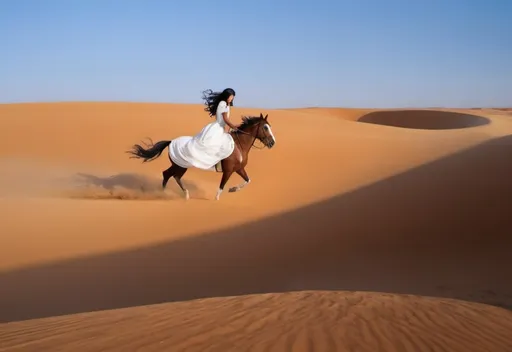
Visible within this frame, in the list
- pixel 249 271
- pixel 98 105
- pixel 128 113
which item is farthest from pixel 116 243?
pixel 98 105

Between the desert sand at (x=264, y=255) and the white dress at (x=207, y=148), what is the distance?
40.9 inches

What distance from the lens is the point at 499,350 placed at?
4359mm

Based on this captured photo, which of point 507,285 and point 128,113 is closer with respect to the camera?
point 507,285

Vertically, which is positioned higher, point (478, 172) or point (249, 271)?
point (478, 172)

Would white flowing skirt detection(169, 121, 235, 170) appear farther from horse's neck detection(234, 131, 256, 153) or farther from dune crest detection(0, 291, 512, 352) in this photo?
dune crest detection(0, 291, 512, 352)

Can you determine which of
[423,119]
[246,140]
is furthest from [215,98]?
[423,119]

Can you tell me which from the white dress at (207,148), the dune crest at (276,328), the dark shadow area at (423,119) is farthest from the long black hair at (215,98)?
the dark shadow area at (423,119)

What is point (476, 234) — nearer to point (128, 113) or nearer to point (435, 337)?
point (435, 337)

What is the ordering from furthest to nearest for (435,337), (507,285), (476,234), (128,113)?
(128,113)
(476,234)
(507,285)
(435,337)

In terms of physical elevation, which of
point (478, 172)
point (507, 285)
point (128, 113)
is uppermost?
point (128, 113)

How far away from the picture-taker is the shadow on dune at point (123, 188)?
13523 millimetres

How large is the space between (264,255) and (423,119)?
178ft

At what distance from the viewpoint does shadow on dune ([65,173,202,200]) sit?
1352 cm

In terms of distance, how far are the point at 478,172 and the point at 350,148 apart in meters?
8.76
